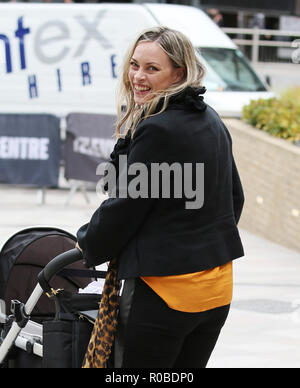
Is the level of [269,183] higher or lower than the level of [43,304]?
lower

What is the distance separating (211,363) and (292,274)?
277cm

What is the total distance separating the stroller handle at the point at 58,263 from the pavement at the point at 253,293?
234cm

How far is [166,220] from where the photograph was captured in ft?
10.8

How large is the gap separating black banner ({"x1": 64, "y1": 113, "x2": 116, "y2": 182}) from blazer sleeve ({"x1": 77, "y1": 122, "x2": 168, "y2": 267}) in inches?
322

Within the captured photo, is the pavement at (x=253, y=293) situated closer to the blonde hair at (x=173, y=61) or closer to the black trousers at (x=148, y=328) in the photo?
the black trousers at (x=148, y=328)

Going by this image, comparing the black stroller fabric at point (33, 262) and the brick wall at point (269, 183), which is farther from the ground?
the black stroller fabric at point (33, 262)

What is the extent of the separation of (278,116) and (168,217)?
707cm

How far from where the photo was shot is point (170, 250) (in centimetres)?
328

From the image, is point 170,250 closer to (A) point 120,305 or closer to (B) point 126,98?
(A) point 120,305

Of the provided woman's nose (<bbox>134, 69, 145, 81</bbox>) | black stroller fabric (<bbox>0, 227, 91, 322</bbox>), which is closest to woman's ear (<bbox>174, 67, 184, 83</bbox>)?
woman's nose (<bbox>134, 69, 145, 81</bbox>)

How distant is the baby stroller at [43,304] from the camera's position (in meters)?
3.61

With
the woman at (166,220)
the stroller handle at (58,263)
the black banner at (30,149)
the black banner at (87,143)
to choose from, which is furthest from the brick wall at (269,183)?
the woman at (166,220)

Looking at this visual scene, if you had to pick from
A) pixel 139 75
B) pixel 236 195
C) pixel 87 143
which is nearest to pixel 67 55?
pixel 87 143

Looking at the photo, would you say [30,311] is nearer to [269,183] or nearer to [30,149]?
[269,183]
